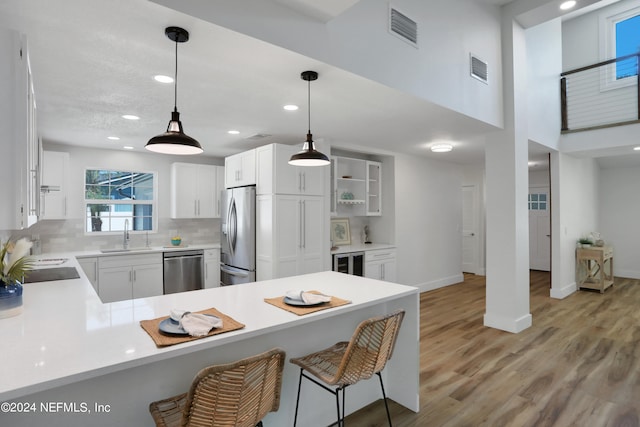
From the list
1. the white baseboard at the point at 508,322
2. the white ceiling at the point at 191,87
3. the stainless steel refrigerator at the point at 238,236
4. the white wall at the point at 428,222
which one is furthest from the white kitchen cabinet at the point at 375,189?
the white baseboard at the point at 508,322

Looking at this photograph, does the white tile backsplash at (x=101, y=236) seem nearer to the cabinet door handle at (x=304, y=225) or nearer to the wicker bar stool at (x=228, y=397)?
the cabinet door handle at (x=304, y=225)

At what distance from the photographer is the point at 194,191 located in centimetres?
551

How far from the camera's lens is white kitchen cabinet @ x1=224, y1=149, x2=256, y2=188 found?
14.3 ft

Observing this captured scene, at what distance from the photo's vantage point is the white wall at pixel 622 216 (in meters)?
6.83

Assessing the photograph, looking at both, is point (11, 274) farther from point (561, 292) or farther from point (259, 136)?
point (561, 292)

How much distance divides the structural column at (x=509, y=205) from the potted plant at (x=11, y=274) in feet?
14.3

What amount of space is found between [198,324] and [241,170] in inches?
129

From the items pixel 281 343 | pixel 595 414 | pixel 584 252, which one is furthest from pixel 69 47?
pixel 584 252

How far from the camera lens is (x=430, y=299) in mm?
5508

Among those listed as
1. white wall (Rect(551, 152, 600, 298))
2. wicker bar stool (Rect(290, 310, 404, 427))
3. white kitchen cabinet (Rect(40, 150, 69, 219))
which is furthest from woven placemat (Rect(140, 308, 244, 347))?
white wall (Rect(551, 152, 600, 298))

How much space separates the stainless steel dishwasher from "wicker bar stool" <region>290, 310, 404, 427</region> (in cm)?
354

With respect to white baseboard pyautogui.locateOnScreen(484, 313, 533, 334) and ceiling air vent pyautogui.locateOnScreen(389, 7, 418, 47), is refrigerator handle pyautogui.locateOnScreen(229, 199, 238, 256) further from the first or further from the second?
white baseboard pyautogui.locateOnScreen(484, 313, 533, 334)

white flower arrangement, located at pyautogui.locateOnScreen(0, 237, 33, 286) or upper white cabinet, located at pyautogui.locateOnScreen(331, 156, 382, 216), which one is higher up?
upper white cabinet, located at pyautogui.locateOnScreen(331, 156, 382, 216)

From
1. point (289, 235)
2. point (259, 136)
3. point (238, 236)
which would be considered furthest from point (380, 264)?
point (259, 136)
